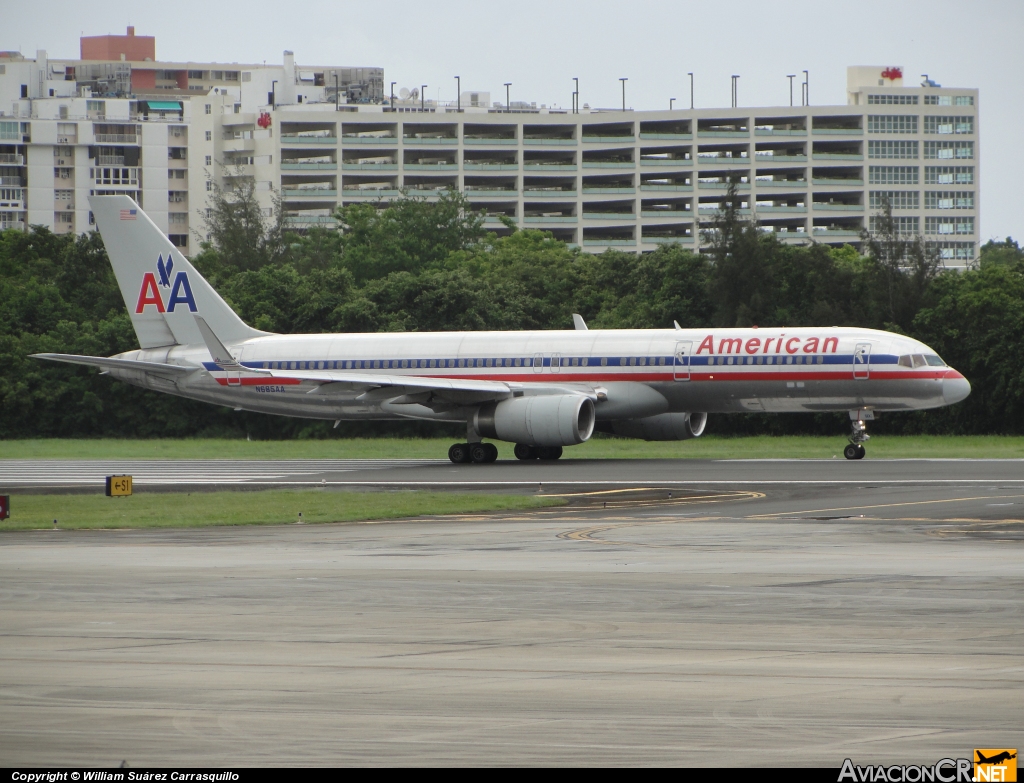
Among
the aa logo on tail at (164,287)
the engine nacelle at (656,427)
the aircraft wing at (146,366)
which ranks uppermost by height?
the aa logo on tail at (164,287)

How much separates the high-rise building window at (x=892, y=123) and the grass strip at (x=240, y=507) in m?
164

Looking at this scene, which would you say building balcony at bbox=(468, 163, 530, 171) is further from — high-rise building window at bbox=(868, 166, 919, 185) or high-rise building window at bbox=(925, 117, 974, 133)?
high-rise building window at bbox=(925, 117, 974, 133)

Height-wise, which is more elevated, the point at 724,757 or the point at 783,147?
the point at 783,147

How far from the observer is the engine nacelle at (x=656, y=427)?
46.9m

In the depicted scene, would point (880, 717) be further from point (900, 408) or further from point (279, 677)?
point (900, 408)

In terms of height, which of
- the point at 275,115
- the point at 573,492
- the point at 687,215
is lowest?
the point at 573,492

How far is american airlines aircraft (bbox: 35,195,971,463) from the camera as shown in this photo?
4306cm

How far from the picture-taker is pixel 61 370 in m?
72.1

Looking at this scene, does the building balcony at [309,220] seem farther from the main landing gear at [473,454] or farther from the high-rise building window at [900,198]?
the main landing gear at [473,454]

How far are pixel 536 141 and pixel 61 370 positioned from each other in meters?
117

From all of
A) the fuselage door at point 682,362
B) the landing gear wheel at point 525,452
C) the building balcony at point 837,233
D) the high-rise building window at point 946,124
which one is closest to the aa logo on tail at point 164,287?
the landing gear wheel at point 525,452

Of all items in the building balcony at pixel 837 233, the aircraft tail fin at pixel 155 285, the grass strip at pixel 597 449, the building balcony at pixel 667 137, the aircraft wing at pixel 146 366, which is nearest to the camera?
the grass strip at pixel 597 449

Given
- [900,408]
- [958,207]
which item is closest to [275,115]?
[958,207]

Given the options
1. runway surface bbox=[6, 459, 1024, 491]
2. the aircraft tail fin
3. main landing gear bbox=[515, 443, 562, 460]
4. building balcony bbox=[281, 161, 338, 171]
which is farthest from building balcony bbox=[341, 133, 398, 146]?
main landing gear bbox=[515, 443, 562, 460]
